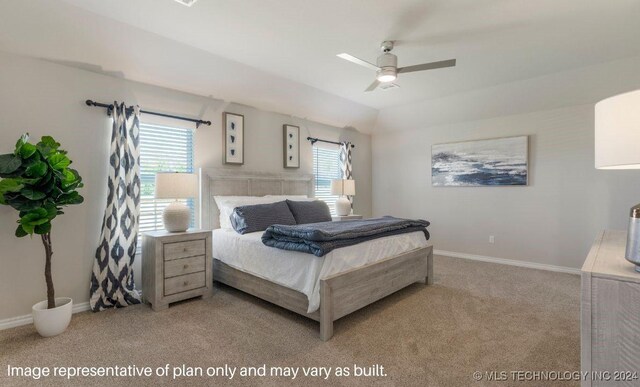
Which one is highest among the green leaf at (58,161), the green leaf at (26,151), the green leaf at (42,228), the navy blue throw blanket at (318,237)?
the green leaf at (26,151)

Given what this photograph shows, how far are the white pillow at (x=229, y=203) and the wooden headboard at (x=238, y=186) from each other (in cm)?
13

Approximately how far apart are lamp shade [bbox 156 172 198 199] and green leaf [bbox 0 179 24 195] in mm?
1046

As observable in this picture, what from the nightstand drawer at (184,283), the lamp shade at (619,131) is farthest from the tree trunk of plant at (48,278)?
the lamp shade at (619,131)

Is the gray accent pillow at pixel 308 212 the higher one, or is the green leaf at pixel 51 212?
the green leaf at pixel 51 212

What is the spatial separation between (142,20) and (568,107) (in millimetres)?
5317

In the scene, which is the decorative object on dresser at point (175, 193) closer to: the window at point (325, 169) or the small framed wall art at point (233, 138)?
the small framed wall art at point (233, 138)

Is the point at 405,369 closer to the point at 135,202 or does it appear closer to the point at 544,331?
the point at 544,331

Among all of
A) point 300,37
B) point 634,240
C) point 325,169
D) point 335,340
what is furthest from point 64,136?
point 634,240

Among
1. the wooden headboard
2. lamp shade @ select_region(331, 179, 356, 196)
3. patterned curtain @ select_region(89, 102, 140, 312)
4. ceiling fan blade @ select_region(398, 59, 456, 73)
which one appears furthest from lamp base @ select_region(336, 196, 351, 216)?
patterned curtain @ select_region(89, 102, 140, 312)

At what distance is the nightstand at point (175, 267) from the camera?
304 cm

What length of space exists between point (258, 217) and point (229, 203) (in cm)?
56

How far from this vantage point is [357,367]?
208 cm

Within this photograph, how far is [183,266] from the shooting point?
321 centimetres

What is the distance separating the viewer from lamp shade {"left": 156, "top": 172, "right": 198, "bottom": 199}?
125 inches
